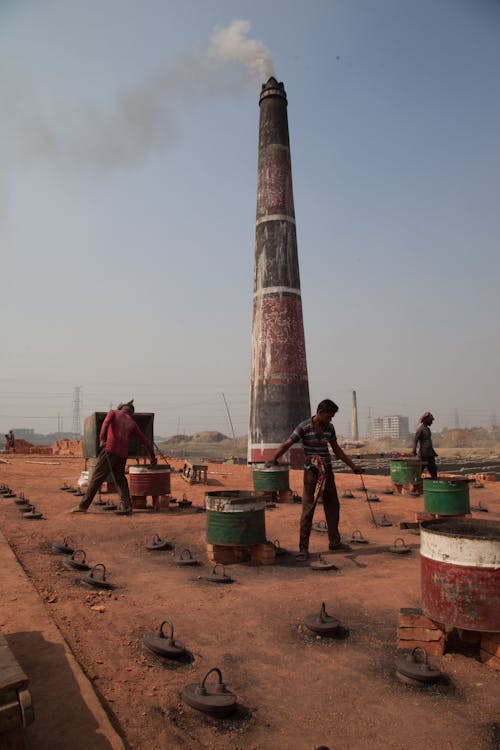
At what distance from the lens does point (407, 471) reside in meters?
13.2

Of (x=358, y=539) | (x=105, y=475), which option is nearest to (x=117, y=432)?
(x=105, y=475)

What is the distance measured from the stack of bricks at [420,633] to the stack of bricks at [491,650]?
268 mm

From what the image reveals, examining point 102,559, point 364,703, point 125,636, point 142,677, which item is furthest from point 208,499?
point 364,703

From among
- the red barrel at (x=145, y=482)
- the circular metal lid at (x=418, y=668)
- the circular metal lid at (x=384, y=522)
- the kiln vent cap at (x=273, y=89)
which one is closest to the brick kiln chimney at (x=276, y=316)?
the kiln vent cap at (x=273, y=89)

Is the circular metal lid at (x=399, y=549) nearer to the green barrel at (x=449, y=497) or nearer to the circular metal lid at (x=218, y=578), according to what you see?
the green barrel at (x=449, y=497)

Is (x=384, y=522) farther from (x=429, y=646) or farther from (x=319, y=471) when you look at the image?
(x=429, y=646)

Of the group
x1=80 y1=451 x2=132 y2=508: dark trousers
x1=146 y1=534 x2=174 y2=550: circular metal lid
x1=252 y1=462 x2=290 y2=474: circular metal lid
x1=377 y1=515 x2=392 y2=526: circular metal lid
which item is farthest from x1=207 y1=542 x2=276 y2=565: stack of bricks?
x1=252 y1=462 x2=290 y2=474: circular metal lid

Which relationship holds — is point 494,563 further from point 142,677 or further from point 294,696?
point 142,677

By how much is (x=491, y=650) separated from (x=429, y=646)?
1.43 ft

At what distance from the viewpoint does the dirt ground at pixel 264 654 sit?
2.96 metres

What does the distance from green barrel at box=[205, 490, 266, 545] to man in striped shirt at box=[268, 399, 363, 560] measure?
2.80 ft

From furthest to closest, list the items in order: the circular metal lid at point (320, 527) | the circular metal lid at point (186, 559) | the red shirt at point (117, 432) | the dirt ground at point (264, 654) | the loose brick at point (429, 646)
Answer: the red shirt at point (117, 432) → the circular metal lid at point (320, 527) → the circular metal lid at point (186, 559) → the loose brick at point (429, 646) → the dirt ground at point (264, 654)

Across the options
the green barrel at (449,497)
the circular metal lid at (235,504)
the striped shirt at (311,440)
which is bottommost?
the green barrel at (449,497)

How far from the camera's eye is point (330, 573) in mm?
6199
